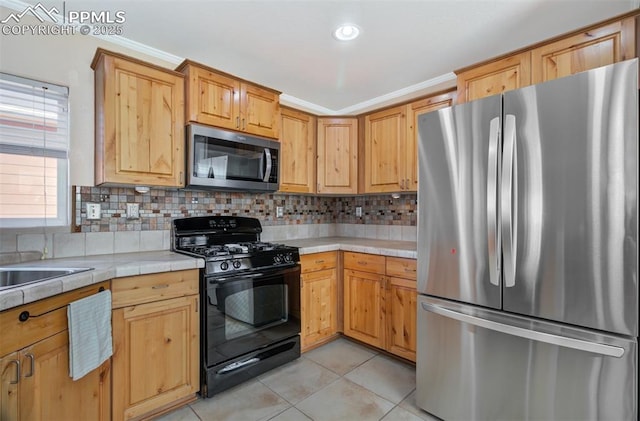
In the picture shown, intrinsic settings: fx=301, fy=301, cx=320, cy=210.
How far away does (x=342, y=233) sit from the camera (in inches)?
146

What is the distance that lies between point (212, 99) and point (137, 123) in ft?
1.81

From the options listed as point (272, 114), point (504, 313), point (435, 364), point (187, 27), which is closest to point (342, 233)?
point (272, 114)

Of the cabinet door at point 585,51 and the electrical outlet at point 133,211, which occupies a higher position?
the cabinet door at point 585,51

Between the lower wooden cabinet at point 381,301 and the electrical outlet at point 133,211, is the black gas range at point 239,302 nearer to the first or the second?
the electrical outlet at point 133,211

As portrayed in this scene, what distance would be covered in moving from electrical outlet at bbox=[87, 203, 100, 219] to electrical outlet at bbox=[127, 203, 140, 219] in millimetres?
186

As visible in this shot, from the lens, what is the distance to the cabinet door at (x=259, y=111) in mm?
2465

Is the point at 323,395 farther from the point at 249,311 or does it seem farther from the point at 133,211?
the point at 133,211

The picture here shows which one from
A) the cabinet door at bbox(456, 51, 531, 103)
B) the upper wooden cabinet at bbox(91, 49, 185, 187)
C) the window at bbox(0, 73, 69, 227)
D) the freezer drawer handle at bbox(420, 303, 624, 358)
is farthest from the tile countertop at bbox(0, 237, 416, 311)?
the cabinet door at bbox(456, 51, 531, 103)

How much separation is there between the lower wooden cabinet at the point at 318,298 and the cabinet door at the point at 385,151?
832mm

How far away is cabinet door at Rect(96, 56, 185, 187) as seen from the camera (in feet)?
6.28

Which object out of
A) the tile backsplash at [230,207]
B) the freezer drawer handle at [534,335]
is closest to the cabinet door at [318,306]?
the tile backsplash at [230,207]

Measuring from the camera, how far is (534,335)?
141 cm

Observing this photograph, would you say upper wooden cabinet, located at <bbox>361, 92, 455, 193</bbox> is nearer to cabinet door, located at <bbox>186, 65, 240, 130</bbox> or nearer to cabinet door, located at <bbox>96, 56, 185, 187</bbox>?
cabinet door, located at <bbox>186, 65, 240, 130</bbox>

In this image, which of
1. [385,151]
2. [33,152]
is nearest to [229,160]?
[33,152]
